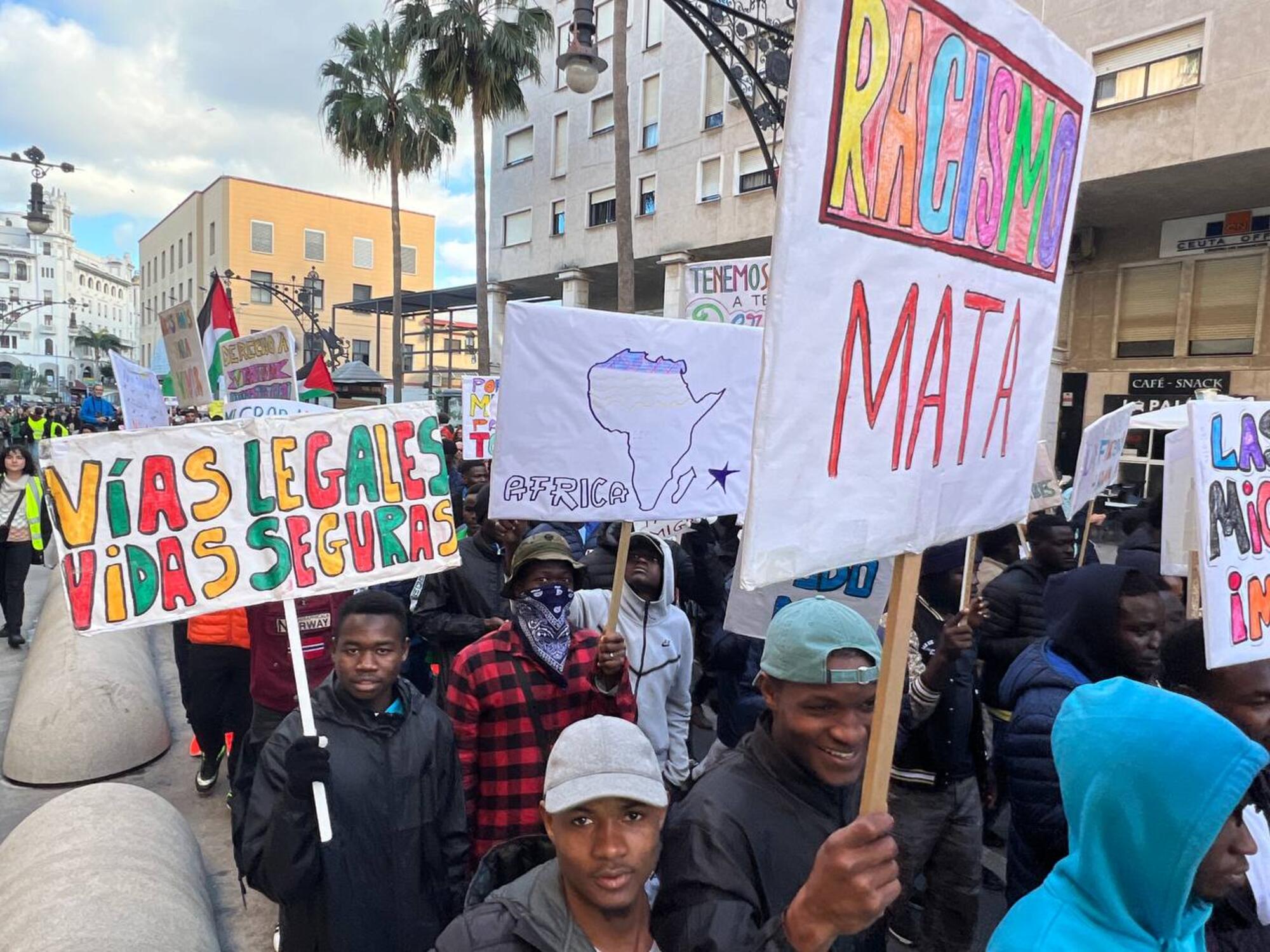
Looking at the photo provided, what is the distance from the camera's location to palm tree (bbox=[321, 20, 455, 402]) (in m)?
23.1

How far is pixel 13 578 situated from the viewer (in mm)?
7484

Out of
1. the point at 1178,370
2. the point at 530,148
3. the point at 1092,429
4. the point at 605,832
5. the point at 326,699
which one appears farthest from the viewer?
the point at 530,148

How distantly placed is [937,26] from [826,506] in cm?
87

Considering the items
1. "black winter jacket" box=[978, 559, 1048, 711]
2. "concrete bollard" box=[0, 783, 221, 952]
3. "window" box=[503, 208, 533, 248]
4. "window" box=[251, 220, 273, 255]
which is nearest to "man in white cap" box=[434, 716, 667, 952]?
"concrete bollard" box=[0, 783, 221, 952]

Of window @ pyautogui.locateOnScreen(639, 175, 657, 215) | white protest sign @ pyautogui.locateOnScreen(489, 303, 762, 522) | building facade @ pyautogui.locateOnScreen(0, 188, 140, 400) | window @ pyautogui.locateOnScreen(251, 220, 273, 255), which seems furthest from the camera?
building facade @ pyautogui.locateOnScreen(0, 188, 140, 400)

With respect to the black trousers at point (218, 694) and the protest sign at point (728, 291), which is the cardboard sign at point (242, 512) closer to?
the black trousers at point (218, 694)

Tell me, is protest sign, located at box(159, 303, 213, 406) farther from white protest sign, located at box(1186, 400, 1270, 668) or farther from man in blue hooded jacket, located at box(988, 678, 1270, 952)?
man in blue hooded jacket, located at box(988, 678, 1270, 952)

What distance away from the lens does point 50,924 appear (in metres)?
2.75

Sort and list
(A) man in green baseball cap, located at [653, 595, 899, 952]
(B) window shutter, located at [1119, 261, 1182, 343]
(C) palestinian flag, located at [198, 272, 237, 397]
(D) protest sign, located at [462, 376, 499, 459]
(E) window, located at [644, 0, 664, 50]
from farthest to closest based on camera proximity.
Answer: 1. (E) window, located at [644, 0, 664, 50]
2. (B) window shutter, located at [1119, 261, 1182, 343]
3. (D) protest sign, located at [462, 376, 499, 459]
4. (C) palestinian flag, located at [198, 272, 237, 397]
5. (A) man in green baseball cap, located at [653, 595, 899, 952]

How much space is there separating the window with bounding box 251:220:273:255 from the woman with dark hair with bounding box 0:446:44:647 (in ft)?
156

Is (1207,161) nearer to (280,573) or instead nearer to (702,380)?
(702,380)

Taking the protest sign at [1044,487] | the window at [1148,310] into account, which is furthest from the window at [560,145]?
the protest sign at [1044,487]

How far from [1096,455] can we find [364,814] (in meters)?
4.74

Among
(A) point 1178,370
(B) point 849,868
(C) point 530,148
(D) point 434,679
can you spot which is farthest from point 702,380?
(C) point 530,148
